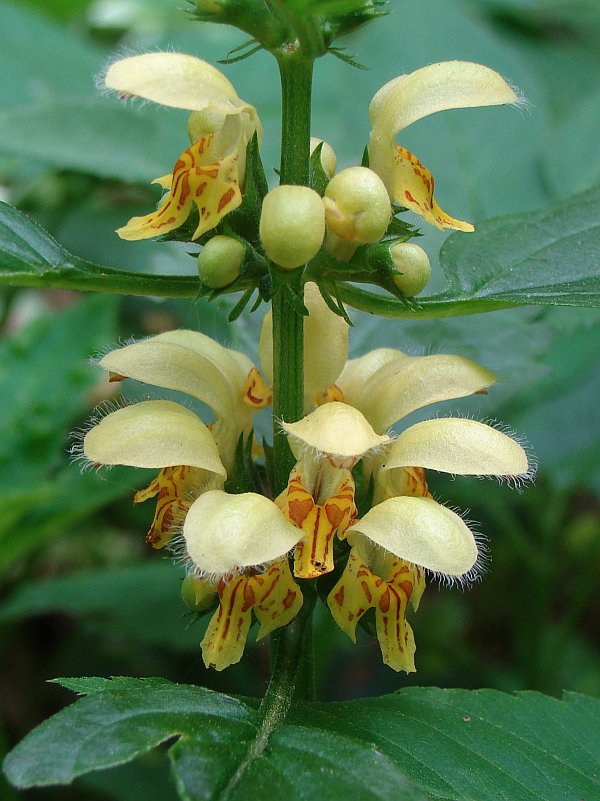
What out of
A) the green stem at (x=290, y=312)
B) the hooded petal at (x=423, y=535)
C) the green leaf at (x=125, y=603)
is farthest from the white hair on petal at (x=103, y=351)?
the green leaf at (x=125, y=603)

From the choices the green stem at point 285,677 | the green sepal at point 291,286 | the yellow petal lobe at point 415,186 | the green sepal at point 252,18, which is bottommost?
the green stem at point 285,677

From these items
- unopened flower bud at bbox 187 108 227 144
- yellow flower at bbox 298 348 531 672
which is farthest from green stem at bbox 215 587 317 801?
unopened flower bud at bbox 187 108 227 144

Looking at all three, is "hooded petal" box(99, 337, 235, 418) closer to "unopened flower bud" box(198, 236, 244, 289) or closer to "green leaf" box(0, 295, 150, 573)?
"unopened flower bud" box(198, 236, 244, 289)

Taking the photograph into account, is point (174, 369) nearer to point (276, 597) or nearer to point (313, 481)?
point (313, 481)

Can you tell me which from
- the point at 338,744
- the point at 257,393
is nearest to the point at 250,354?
the point at 257,393

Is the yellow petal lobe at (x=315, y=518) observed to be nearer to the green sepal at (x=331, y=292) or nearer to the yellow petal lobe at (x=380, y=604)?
the yellow petal lobe at (x=380, y=604)
